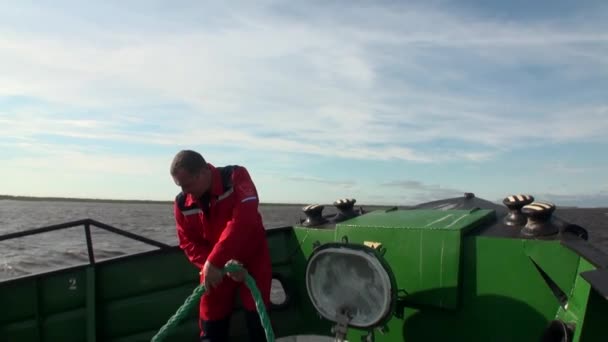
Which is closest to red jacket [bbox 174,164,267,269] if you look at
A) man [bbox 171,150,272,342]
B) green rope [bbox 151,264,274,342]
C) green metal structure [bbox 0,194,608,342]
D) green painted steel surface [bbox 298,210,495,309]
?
man [bbox 171,150,272,342]

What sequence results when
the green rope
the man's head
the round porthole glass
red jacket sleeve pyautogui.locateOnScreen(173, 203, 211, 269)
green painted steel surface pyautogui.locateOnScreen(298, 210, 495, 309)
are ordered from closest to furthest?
the green rope → the round porthole glass → the man's head → green painted steel surface pyautogui.locateOnScreen(298, 210, 495, 309) → red jacket sleeve pyautogui.locateOnScreen(173, 203, 211, 269)

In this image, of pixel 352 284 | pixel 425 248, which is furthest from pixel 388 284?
pixel 425 248

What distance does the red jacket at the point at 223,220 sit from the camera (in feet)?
10.6

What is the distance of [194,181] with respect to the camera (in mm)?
3318

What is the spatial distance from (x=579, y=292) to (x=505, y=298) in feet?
1.67

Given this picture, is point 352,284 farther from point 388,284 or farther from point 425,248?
point 425,248

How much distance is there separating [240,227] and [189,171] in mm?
473

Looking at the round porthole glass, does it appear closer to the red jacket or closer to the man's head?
the red jacket

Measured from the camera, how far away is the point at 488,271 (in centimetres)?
336

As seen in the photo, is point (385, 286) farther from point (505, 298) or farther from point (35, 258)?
point (35, 258)

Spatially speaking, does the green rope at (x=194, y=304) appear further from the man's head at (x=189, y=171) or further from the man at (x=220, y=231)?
the man's head at (x=189, y=171)

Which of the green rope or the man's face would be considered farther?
the man's face

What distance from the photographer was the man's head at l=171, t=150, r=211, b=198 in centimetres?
328

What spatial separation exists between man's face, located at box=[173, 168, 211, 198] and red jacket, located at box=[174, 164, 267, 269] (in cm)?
10
